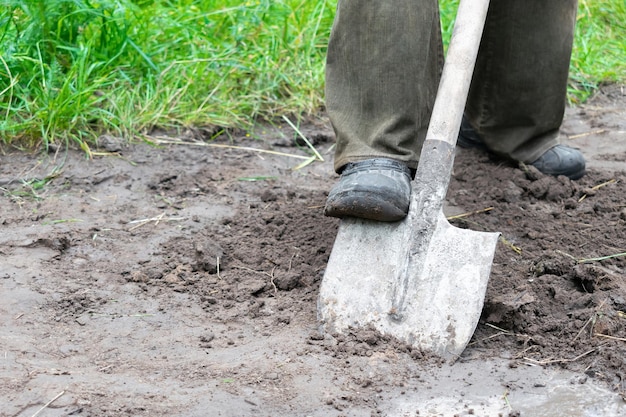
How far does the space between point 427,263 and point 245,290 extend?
0.51 metres

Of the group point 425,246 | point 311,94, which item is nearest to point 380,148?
point 425,246

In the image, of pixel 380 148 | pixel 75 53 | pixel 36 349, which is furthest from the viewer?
pixel 75 53

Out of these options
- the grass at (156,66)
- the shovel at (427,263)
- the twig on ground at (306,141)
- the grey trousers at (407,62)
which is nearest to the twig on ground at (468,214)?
the grey trousers at (407,62)

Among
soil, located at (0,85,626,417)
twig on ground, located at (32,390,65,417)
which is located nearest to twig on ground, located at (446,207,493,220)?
soil, located at (0,85,626,417)

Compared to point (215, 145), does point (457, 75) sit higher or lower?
higher

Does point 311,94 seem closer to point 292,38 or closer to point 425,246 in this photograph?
point 292,38

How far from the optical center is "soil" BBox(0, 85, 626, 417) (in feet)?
5.88

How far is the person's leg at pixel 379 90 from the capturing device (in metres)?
2.27

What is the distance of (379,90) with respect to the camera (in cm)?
234

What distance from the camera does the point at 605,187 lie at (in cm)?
288

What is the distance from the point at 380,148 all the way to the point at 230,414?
0.97m

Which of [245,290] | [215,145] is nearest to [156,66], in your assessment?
[215,145]

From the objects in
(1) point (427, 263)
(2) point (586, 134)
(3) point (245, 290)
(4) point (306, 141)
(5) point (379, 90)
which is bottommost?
(2) point (586, 134)

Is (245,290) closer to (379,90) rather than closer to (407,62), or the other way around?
(379,90)
